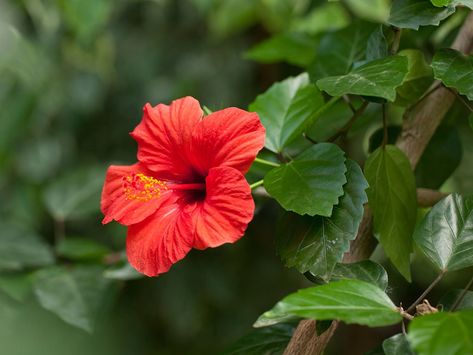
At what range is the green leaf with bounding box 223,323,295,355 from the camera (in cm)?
77

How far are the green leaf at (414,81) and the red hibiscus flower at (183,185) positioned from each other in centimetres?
18

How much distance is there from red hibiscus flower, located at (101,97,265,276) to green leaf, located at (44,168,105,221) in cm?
57

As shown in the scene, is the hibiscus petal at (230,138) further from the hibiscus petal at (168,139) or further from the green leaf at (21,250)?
the green leaf at (21,250)

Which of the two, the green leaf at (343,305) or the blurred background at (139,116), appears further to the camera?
the blurred background at (139,116)

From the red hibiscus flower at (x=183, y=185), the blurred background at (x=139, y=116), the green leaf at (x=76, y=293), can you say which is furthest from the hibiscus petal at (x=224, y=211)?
the blurred background at (x=139, y=116)

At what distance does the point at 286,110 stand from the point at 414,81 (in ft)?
0.49

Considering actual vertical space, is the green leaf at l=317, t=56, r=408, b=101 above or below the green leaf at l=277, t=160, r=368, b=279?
above

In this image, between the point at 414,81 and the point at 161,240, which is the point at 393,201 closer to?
the point at 414,81

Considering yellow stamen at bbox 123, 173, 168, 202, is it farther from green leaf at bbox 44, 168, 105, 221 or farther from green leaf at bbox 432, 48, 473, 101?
green leaf at bbox 44, 168, 105, 221

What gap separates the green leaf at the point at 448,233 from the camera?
65 cm

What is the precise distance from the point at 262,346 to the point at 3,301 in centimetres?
58

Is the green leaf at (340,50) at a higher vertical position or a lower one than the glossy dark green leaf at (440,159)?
higher

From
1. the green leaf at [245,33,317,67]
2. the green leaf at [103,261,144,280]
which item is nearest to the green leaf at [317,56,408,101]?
the green leaf at [245,33,317,67]

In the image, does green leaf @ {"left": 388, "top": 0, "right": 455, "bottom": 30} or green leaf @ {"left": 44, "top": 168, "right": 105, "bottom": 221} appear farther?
green leaf @ {"left": 44, "top": 168, "right": 105, "bottom": 221}
